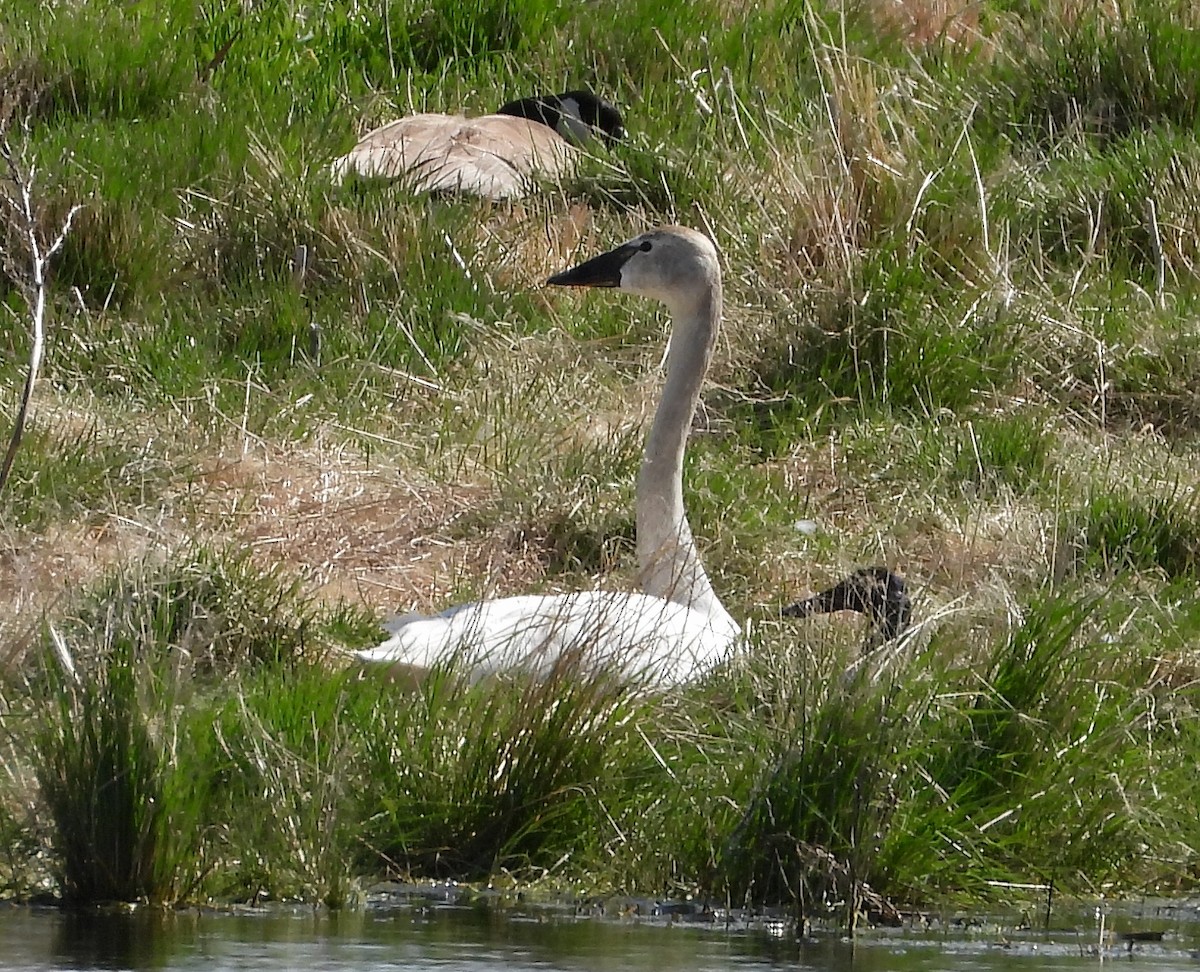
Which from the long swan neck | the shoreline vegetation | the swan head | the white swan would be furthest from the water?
the swan head

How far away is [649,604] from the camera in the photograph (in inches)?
218

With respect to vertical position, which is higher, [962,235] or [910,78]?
[910,78]

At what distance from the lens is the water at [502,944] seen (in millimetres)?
3943

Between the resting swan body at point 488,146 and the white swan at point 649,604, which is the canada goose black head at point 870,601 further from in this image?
the resting swan body at point 488,146

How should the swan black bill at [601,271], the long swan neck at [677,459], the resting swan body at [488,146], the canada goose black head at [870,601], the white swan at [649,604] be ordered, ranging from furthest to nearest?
the resting swan body at [488,146]
the swan black bill at [601,271]
the long swan neck at [677,459]
the canada goose black head at [870,601]
the white swan at [649,604]

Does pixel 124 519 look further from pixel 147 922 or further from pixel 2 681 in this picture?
pixel 147 922

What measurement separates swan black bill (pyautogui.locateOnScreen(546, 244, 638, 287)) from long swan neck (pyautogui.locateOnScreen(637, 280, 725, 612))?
0.21 meters

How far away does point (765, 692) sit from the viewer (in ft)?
16.5

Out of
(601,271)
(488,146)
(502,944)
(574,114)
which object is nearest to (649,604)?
(502,944)

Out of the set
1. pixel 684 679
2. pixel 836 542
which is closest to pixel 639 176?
pixel 836 542

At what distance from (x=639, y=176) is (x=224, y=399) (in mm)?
2056

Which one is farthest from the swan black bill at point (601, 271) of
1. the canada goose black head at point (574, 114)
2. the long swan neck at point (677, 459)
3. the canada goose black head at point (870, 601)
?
the canada goose black head at point (574, 114)

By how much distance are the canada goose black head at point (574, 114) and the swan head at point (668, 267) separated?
7.51 feet

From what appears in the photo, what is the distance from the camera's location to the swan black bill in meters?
7.25
